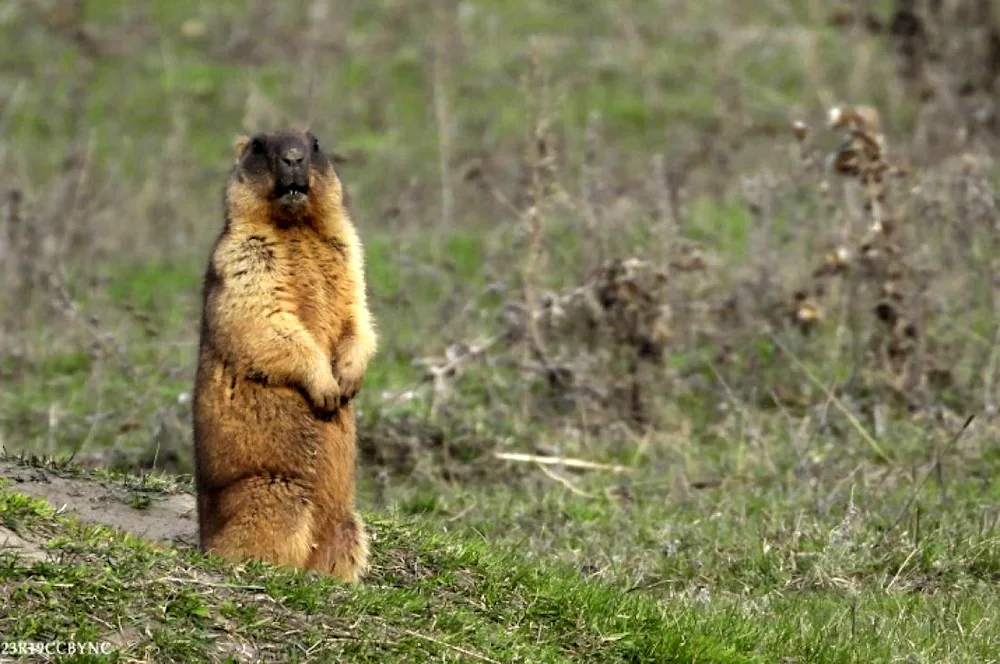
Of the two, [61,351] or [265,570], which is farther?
[61,351]

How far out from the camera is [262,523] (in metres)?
6.30

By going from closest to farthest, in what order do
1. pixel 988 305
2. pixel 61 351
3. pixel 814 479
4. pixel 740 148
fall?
pixel 814 479
pixel 988 305
pixel 61 351
pixel 740 148

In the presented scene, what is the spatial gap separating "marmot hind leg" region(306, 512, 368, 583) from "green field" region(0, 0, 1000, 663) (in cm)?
16

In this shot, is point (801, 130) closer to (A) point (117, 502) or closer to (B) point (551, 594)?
(B) point (551, 594)

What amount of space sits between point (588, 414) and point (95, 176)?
26.2 ft

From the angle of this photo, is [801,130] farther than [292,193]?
Yes

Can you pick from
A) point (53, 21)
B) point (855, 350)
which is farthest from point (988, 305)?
point (53, 21)

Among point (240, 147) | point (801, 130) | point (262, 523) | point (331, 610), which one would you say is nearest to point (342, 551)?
point (262, 523)

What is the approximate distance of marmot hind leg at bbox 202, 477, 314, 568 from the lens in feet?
20.7

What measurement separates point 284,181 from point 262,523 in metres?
1.34

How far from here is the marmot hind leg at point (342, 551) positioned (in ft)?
21.2

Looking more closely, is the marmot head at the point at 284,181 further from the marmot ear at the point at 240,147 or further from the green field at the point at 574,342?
the green field at the point at 574,342

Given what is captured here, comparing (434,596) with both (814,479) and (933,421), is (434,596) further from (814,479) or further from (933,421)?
(933,421)

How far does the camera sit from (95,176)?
1683cm
